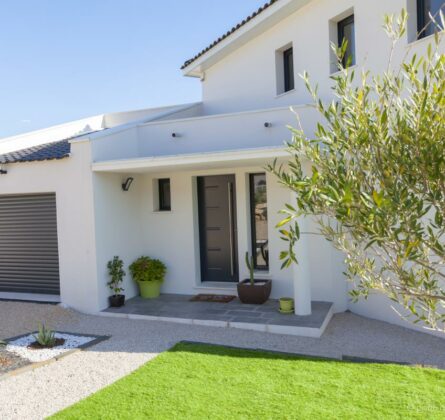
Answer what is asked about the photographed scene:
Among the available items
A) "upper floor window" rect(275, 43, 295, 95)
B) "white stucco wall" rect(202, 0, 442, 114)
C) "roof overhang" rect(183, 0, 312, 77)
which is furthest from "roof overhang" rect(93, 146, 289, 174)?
"roof overhang" rect(183, 0, 312, 77)

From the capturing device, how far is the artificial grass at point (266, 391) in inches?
267

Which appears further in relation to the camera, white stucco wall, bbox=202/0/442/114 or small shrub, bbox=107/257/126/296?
small shrub, bbox=107/257/126/296

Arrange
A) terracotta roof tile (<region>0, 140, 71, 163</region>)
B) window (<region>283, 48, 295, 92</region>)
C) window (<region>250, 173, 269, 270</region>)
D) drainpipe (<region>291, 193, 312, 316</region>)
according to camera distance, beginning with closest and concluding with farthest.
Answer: drainpipe (<region>291, 193, 312, 316</region>) → terracotta roof tile (<region>0, 140, 71, 163</region>) → window (<region>250, 173, 269, 270</region>) → window (<region>283, 48, 295, 92</region>)

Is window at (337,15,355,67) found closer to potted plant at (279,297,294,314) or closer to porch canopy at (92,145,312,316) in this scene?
porch canopy at (92,145,312,316)

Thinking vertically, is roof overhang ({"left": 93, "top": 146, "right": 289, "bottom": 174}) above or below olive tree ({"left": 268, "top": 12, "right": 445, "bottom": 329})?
above

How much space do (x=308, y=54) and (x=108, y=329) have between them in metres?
9.72

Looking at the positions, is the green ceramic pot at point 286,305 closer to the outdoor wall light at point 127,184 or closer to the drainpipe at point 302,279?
the drainpipe at point 302,279

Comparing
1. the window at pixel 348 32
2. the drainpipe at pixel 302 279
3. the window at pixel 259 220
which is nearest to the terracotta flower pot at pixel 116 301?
the window at pixel 259 220

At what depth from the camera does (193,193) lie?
14.7m

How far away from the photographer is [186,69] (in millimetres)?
18500

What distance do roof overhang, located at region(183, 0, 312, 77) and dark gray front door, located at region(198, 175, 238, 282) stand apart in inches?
199

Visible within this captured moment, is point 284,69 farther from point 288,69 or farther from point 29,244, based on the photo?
point 29,244

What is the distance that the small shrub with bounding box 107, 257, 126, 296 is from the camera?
13305 mm

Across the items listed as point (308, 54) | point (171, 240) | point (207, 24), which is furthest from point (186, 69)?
point (171, 240)
